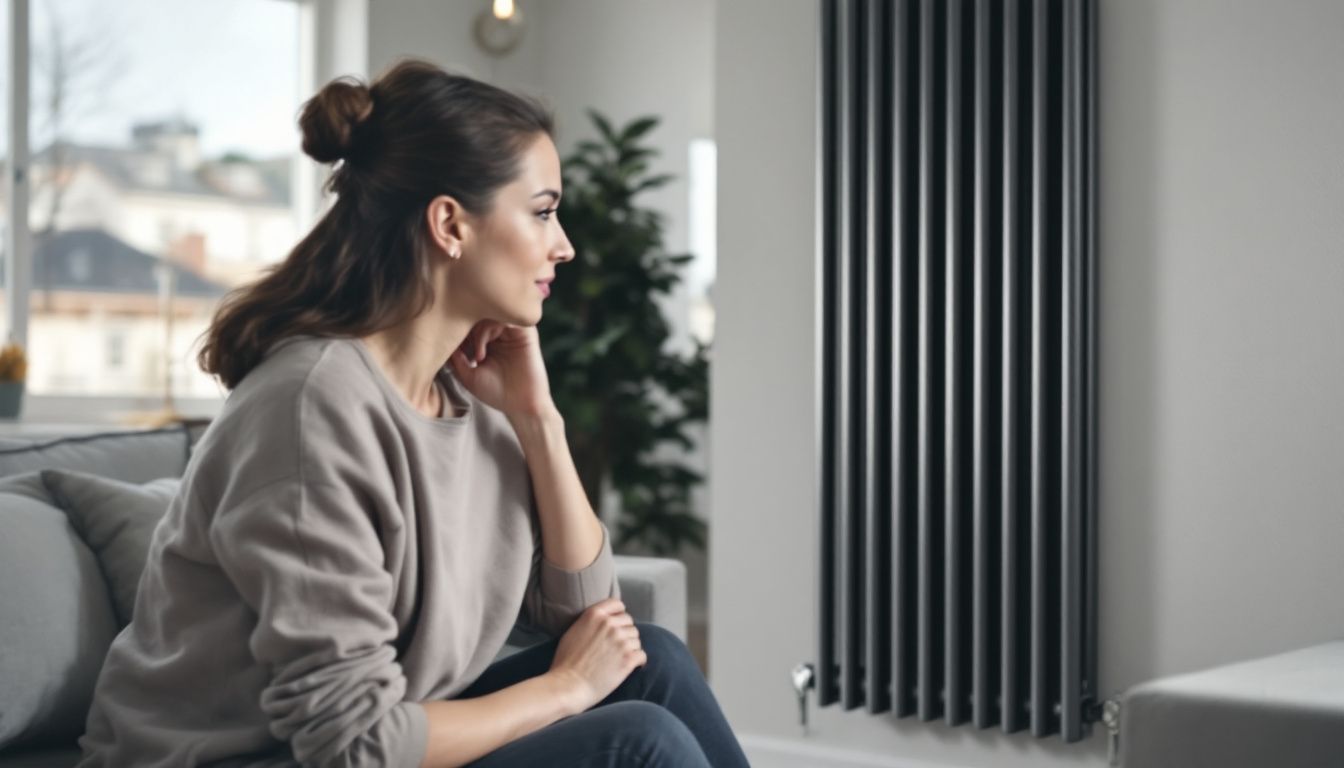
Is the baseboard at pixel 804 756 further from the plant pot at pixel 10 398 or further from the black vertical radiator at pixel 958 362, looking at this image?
the plant pot at pixel 10 398

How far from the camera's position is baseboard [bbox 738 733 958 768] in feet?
9.28

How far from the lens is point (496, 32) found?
4676 mm

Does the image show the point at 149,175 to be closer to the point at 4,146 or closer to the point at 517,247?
the point at 4,146

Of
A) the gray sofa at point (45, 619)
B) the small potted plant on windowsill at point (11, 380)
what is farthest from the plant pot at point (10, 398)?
the gray sofa at point (45, 619)

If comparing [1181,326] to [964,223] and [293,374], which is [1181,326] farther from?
[293,374]

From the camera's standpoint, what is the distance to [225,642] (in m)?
1.26

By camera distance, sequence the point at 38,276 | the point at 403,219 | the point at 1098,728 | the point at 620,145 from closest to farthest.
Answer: the point at 403,219, the point at 1098,728, the point at 38,276, the point at 620,145

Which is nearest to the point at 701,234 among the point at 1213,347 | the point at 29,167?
the point at 29,167

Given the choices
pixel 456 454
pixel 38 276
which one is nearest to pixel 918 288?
pixel 456 454

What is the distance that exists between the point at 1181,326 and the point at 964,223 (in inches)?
16.8

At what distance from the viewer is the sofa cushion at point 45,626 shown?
1.55 metres

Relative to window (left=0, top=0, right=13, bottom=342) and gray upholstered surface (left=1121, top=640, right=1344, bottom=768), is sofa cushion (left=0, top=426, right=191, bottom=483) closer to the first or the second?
gray upholstered surface (left=1121, top=640, right=1344, bottom=768)

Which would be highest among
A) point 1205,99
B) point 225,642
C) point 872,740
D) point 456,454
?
point 1205,99

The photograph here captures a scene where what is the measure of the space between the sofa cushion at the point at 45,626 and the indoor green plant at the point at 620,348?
257 centimetres
